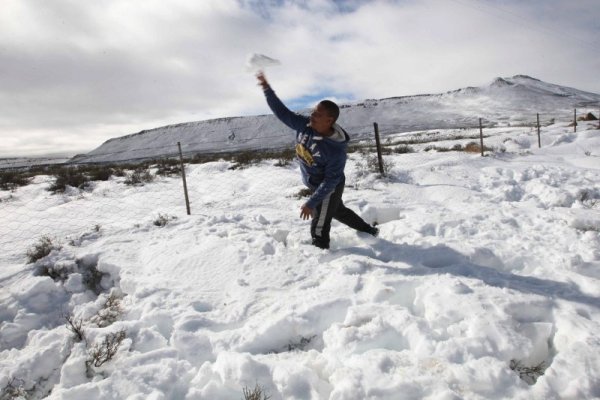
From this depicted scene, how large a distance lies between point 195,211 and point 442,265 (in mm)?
4174

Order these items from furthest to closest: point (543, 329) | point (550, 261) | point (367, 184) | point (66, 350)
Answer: point (367, 184)
point (550, 261)
point (66, 350)
point (543, 329)

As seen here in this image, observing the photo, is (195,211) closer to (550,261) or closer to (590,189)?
(550,261)

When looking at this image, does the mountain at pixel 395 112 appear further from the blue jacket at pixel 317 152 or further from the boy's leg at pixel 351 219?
the blue jacket at pixel 317 152

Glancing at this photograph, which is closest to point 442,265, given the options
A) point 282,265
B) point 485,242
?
point 485,242

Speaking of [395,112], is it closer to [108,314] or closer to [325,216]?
[325,216]

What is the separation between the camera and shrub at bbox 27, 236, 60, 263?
4285mm

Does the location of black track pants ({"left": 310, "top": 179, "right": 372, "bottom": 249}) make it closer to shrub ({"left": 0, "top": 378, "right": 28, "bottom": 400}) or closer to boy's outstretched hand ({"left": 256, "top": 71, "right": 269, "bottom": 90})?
boy's outstretched hand ({"left": 256, "top": 71, "right": 269, "bottom": 90})

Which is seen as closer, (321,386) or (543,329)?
(321,386)

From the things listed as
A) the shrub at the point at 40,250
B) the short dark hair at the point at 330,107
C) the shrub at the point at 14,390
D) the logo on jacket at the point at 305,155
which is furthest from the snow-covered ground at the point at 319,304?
the short dark hair at the point at 330,107

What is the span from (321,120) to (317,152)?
35 cm

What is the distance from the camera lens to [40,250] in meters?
4.35

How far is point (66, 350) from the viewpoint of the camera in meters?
2.63

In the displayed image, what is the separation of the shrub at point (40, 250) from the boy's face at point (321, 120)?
360 centimetres

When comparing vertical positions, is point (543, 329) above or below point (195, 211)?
below
